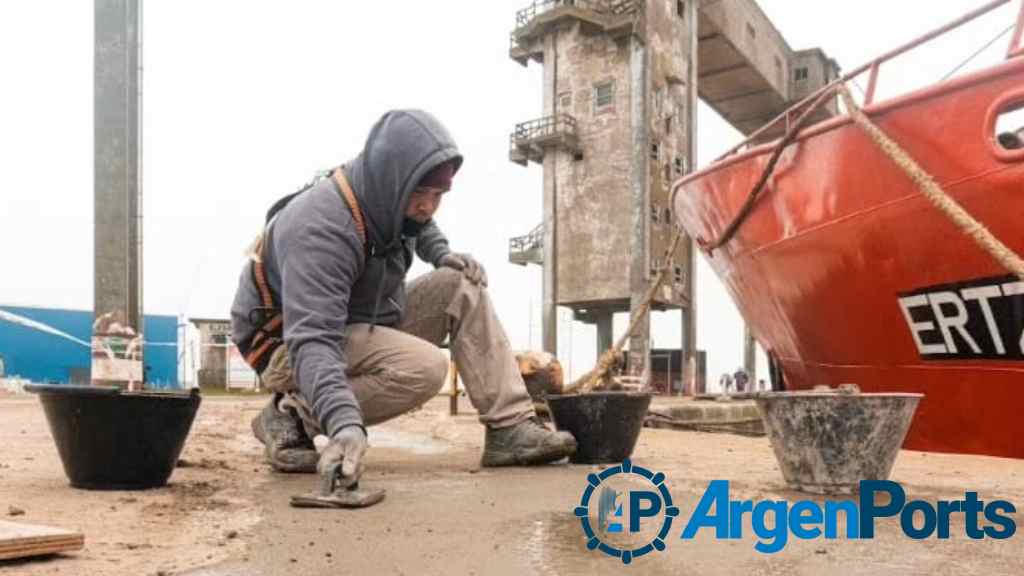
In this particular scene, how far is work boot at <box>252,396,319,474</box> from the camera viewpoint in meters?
2.71

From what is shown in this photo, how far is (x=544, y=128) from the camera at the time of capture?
18.8 meters

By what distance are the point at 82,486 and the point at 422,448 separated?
73.2 inches

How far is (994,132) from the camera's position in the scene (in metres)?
3.24

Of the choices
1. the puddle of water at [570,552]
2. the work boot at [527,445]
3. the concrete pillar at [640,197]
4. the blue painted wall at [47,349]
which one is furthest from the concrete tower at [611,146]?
the puddle of water at [570,552]

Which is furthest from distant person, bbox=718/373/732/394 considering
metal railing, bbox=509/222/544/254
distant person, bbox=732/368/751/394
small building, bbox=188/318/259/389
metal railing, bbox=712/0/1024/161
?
metal railing, bbox=712/0/1024/161

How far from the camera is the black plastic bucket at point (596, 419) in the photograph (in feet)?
9.95

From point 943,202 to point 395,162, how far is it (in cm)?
187

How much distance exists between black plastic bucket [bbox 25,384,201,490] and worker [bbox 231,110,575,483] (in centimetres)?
37

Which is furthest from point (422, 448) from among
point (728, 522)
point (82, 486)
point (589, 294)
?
point (589, 294)

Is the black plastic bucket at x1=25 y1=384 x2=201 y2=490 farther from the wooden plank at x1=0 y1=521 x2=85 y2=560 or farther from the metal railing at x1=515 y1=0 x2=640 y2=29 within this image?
the metal railing at x1=515 y1=0 x2=640 y2=29

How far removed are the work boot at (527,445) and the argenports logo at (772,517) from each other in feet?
1.91

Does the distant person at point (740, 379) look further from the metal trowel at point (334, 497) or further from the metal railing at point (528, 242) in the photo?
the metal trowel at point (334, 497)

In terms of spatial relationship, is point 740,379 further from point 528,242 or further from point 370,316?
point 370,316

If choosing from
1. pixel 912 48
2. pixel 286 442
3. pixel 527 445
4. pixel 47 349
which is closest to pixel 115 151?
pixel 286 442
